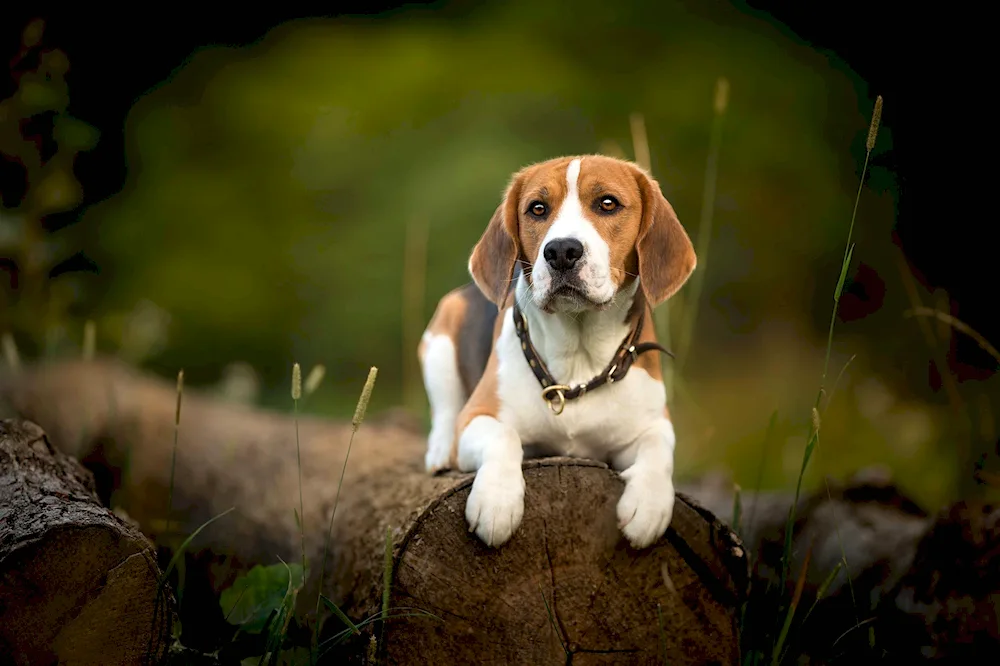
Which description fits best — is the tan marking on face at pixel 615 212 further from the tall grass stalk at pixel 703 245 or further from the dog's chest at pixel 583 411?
the tall grass stalk at pixel 703 245

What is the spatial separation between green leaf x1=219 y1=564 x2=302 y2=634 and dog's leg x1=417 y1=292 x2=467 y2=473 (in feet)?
2.90

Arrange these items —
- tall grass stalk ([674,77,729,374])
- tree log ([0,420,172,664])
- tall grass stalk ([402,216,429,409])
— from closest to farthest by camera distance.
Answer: tree log ([0,420,172,664]) < tall grass stalk ([674,77,729,374]) < tall grass stalk ([402,216,429,409])

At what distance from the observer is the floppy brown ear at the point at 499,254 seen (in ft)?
9.64

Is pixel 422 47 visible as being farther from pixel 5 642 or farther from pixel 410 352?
pixel 5 642

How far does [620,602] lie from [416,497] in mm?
758

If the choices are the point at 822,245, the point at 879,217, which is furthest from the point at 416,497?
the point at 822,245

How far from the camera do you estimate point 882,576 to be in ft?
10.4

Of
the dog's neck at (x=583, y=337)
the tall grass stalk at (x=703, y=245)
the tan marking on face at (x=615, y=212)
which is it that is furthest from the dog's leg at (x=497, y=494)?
the tall grass stalk at (x=703, y=245)

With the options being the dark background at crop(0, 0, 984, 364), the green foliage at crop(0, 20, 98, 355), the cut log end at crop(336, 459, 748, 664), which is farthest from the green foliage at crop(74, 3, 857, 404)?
the cut log end at crop(336, 459, 748, 664)

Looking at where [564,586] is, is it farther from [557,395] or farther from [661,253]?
[661,253]

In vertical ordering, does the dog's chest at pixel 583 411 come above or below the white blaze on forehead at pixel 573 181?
below

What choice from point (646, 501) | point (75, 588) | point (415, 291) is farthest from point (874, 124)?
point (415, 291)

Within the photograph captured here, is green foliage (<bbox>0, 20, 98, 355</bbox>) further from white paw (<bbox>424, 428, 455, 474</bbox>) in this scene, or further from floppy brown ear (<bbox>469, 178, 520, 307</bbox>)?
floppy brown ear (<bbox>469, 178, 520, 307</bbox>)

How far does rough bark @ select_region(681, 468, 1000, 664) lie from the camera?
2.81m
